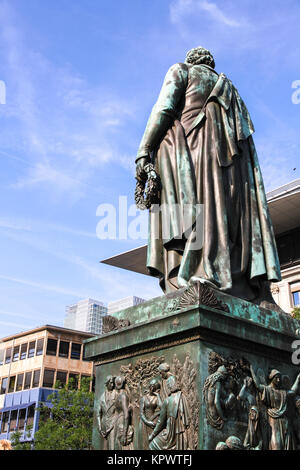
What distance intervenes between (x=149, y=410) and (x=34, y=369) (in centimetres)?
5741

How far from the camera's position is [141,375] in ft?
18.6

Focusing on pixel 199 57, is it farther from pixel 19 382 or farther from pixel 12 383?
pixel 12 383

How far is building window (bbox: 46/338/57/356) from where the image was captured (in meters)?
60.5

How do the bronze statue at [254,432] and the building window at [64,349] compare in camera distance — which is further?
the building window at [64,349]

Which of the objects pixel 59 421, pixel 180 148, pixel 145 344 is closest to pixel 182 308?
pixel 145 344

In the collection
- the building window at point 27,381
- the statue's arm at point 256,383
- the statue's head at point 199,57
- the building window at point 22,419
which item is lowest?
the statue's arm at point 256,383

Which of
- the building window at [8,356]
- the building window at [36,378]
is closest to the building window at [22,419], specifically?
the building window at [36,378]

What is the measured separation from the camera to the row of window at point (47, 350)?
60.9m

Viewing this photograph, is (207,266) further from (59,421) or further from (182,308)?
(59,421)

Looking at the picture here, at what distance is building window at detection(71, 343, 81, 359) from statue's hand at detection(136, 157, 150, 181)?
188ft

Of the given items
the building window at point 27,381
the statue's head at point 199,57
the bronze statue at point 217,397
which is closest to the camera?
the bronze statue at point 217,397

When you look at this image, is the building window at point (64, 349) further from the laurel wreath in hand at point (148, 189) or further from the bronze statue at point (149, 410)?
the bronze statue at point (149, 410)

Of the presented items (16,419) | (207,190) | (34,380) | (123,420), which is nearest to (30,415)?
(16,419)

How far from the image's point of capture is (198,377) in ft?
16.4
